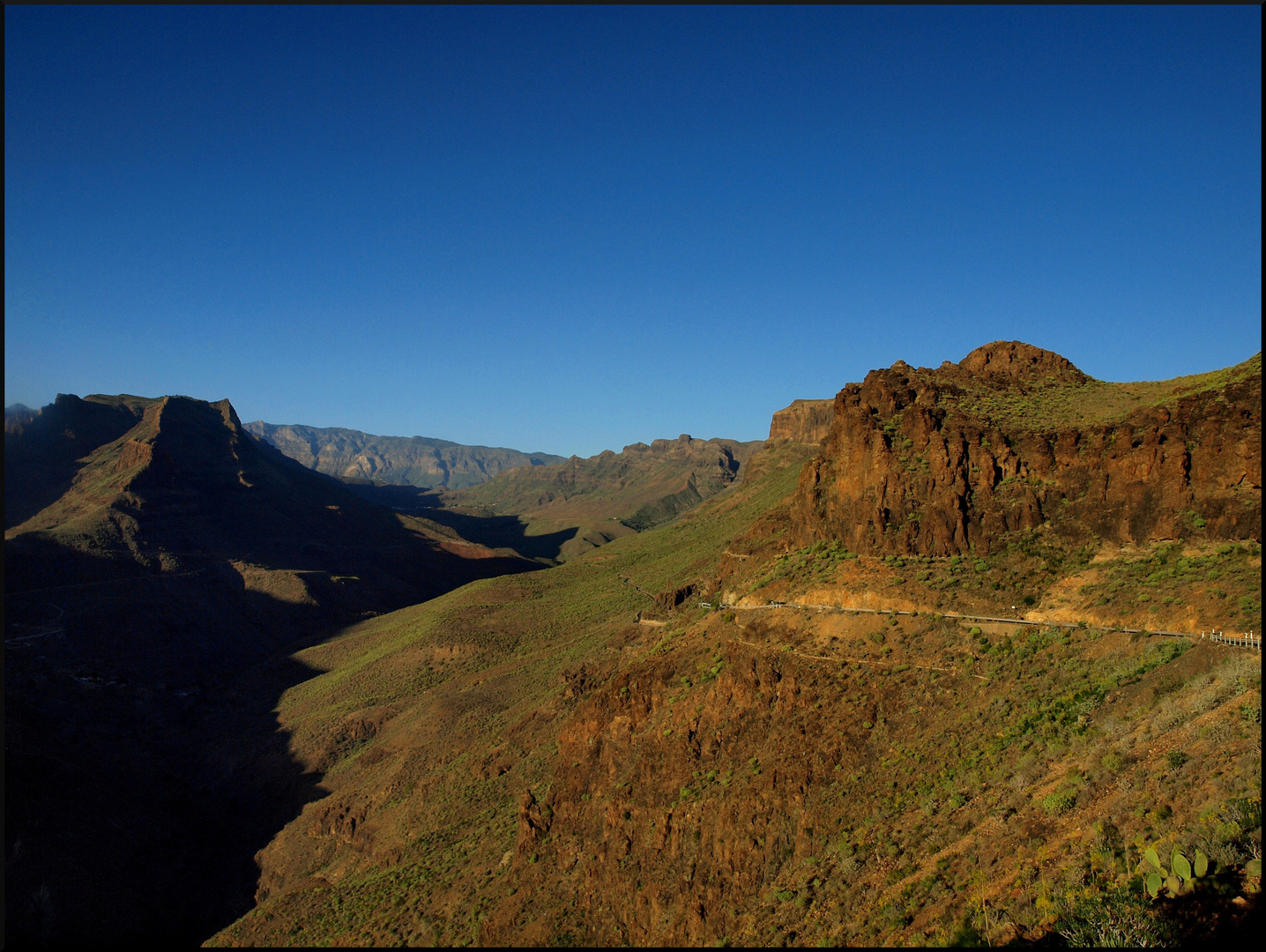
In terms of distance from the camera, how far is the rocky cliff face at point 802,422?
14038cm

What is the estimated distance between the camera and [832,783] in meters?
24.9

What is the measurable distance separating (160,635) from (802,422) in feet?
368

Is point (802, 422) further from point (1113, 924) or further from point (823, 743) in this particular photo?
point (1113, 924)

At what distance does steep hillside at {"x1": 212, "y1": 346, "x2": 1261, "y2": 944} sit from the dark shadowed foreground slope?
681 centimetres

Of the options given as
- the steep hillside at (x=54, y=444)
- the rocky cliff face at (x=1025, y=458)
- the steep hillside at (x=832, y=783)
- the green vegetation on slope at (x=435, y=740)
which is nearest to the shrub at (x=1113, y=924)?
the steep hillside at (x=832, y=783)

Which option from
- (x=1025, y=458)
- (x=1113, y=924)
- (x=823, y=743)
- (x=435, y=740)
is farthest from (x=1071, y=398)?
(x=435, y=740)

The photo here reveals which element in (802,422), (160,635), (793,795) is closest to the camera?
(793,795)

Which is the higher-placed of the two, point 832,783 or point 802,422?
point 802,422

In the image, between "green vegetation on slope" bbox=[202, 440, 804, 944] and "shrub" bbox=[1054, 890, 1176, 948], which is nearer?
"shrub" bbox=[1054, 890, 1176, 948]

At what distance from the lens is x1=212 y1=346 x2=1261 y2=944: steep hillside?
15062mm

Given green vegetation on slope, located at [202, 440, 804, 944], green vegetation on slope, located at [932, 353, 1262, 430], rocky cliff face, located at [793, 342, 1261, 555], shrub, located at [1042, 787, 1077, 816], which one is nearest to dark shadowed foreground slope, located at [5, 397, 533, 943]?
green vegetation on slope, located at [202, 440, 804, 944]

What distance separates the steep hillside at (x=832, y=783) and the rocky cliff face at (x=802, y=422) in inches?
3749

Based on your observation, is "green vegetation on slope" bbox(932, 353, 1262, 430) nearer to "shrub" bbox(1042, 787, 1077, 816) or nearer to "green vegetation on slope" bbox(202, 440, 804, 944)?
"shrub" bbox(1042, 787, 1077, 816)

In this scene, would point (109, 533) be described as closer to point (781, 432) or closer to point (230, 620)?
point (230, 620)
